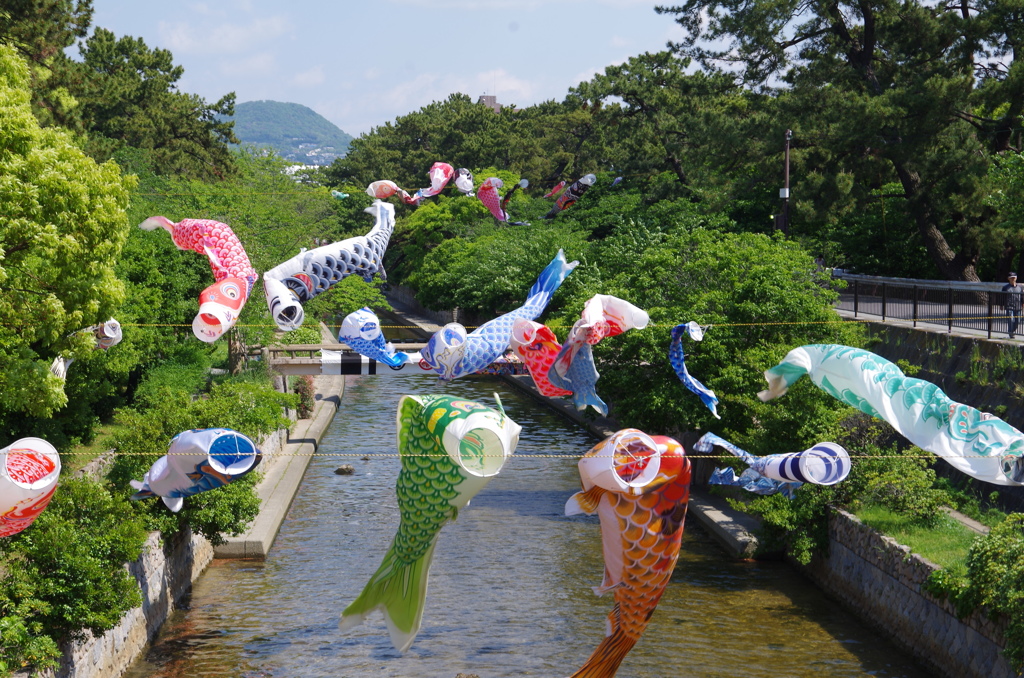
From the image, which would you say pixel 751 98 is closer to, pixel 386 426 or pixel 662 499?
pixel 386 426

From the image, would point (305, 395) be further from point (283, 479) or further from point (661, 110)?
point (661, 110)

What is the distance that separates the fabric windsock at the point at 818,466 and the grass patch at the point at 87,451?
46.3 feet

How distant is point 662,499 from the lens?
11.1 metres

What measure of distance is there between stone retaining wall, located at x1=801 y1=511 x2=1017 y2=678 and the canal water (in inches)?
14.6

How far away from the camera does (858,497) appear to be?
69.5ft

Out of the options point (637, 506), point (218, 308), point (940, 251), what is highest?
point (940, 251)

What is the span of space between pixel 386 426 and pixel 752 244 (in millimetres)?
15683

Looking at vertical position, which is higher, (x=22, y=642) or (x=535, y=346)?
(x=535, y=346)

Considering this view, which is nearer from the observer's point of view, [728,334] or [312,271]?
[312,271]

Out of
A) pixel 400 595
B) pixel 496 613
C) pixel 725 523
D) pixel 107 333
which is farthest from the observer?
pixel 725 523

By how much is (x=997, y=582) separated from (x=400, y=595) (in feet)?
30.6

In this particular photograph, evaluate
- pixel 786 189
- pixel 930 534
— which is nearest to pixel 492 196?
pixel 786 189

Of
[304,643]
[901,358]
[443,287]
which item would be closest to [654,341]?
[901,358]

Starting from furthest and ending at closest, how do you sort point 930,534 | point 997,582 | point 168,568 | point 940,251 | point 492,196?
point 492,196, point 940,251, point 168,568, point 930,534, point 997,582
